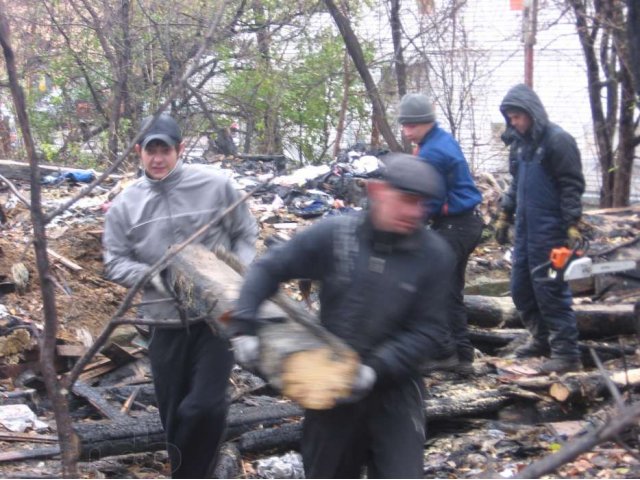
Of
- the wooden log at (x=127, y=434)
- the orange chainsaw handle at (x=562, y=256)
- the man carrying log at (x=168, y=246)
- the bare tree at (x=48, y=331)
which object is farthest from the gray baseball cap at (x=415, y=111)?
the bare tree at (x=48, y=331)

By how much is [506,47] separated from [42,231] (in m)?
18.8

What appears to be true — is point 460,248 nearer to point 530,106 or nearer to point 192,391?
point 530,106

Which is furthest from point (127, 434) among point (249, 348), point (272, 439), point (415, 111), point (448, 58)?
point (448, 58)

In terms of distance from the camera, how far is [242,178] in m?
13.0

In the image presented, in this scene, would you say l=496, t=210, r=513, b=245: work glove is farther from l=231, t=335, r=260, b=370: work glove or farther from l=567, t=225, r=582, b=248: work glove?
l=231, t=335, r=260, b=370: work glove

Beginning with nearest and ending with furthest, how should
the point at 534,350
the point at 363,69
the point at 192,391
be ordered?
the point at 192,391 → the point at 534,350 → the point at 363,69

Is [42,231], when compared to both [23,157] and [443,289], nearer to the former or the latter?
[443,289]

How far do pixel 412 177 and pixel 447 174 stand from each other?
372 centimetres

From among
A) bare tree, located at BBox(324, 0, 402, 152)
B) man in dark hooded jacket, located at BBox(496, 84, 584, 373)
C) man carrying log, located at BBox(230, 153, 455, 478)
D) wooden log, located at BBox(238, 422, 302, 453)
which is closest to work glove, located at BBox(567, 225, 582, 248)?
man in dark hooded jacket, located at BBox(496, 84, 584, 373)

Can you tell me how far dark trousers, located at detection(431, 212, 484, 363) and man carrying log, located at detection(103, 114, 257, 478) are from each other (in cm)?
246

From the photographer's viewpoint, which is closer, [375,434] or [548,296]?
[375,434]

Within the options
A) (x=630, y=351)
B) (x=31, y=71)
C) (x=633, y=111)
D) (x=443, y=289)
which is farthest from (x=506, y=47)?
(x=443, y=289)

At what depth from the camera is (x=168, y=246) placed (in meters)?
4.81

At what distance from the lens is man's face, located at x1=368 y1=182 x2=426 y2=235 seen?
130 inches
